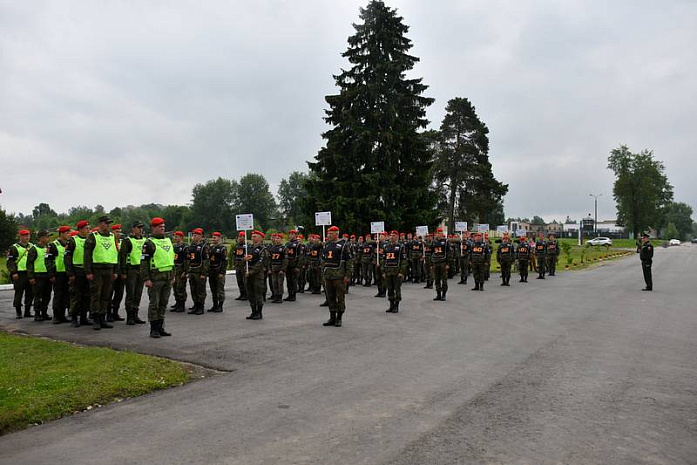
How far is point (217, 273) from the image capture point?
44.6 ft

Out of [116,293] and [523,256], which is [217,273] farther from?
[523,256]

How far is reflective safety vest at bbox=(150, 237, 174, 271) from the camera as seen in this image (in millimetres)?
10055

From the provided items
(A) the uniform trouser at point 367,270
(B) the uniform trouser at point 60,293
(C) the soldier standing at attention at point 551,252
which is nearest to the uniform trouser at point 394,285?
(B) the uniform trouser at point 60,293

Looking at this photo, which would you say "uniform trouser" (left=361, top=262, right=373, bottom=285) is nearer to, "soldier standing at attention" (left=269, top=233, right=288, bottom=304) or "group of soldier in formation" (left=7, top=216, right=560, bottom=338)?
"group of soldier in formation" (left=7, top=216, right=560, bottom=338)

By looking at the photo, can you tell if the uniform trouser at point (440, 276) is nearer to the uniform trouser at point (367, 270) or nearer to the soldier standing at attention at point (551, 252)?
the uniform trouser at point (367, 270)

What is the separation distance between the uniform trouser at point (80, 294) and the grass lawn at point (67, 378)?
8.24 ft

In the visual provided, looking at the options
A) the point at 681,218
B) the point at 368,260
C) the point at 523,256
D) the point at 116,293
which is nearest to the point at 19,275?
the point at 116,293

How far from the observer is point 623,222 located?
331 feet

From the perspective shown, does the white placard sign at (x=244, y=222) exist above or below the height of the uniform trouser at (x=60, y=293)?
above

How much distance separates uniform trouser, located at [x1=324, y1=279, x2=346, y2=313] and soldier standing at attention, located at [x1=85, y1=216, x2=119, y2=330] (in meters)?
4.66

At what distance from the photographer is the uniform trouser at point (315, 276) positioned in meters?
18.6

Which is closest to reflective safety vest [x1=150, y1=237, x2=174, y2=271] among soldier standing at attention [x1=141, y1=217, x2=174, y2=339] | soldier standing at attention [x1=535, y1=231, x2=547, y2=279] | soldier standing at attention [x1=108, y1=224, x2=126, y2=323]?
soldier standing at attention [x1=141, y1=217, x2=174, y2=339]

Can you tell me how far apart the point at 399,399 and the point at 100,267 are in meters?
7.64

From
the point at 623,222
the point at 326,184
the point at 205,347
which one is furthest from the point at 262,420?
the point at 623,222
